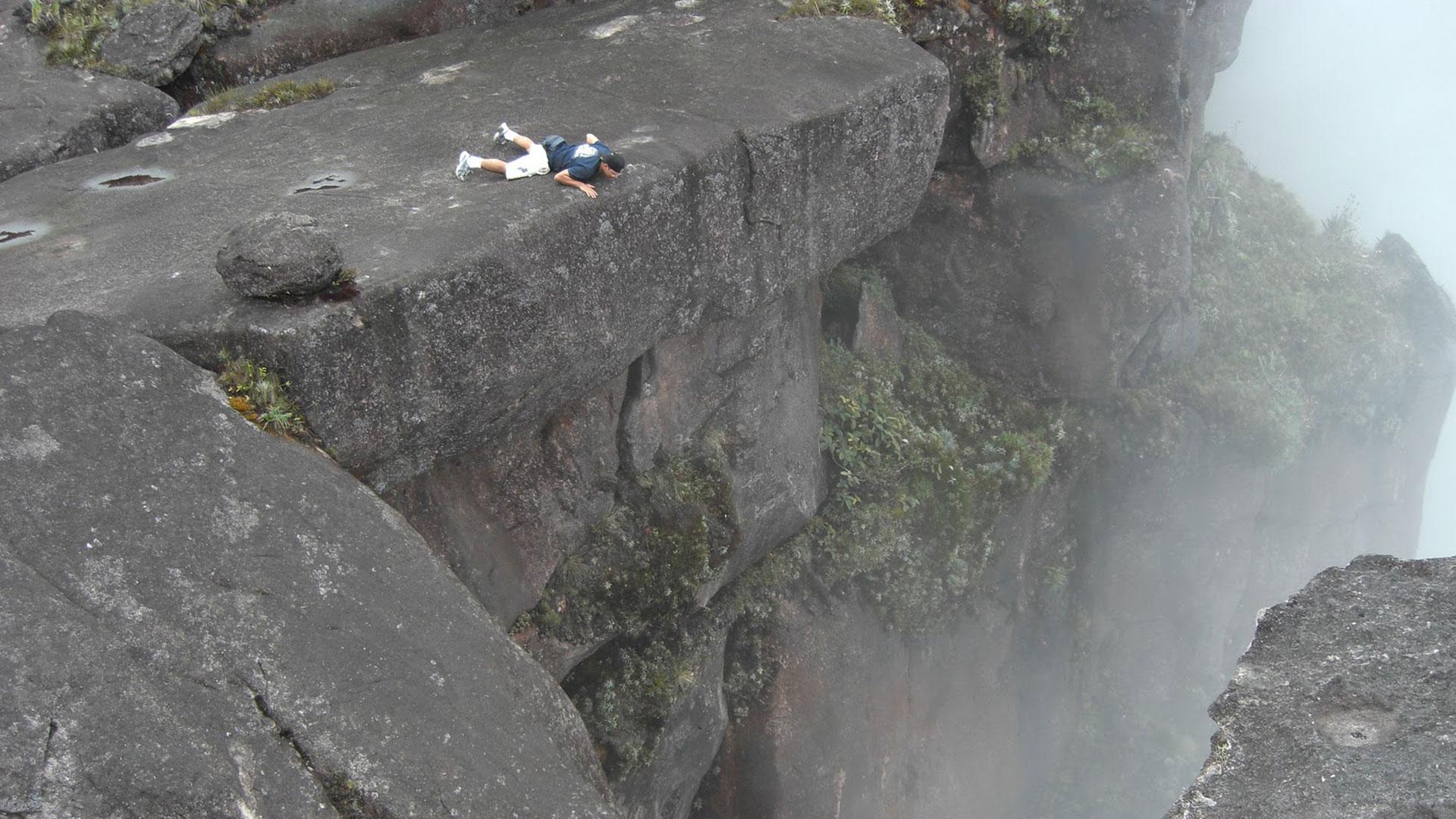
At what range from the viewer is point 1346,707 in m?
3.93

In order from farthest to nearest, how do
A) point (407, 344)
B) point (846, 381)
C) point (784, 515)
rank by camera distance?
point (846, 381) < point (784, 515) < point (407, 344)

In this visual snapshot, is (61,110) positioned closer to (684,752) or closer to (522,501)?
(522,501)

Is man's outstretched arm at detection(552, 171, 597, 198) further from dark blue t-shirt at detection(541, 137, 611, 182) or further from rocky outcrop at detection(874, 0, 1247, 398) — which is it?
rocky outcrop at detection(874, 0, 1247, 398)

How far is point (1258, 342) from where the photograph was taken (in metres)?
17.1

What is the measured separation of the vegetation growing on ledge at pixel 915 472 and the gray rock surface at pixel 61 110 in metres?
6.63

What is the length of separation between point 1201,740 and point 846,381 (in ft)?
37.4

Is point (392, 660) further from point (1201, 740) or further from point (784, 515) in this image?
point (1201, 740)

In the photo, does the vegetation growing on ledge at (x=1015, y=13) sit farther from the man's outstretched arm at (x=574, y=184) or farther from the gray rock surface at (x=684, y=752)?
the gray rock surface at (x=684, y=752)

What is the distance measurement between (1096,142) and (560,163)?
7.45 meters

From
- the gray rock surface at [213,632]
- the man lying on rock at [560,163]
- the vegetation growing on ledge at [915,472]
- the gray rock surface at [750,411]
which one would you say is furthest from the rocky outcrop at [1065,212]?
the gray rock surface at [213,632]

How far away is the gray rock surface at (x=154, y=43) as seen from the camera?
856 centimetres

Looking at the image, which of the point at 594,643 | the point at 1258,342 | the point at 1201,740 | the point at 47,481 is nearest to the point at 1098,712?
the point at 1201,740

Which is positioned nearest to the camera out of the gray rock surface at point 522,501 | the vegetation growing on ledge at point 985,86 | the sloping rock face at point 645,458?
the gray rock surface at point 522,501

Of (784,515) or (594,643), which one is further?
(784,515)
